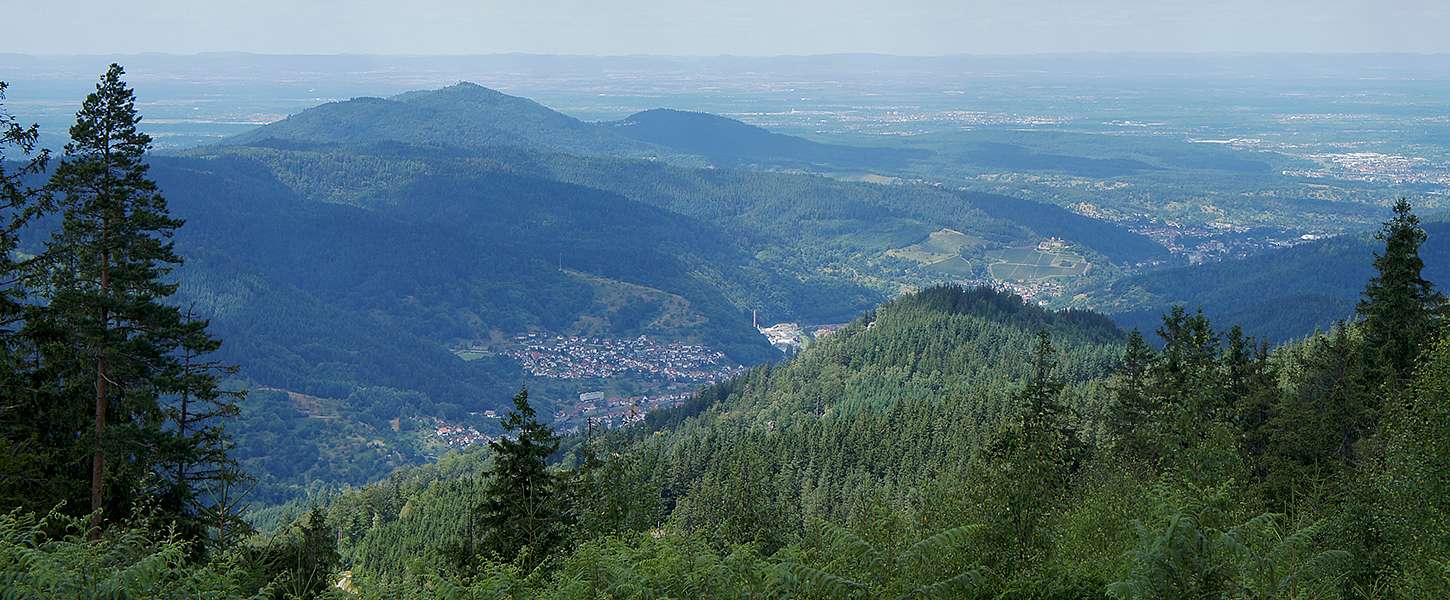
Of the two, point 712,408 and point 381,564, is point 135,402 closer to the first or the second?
point 381,564

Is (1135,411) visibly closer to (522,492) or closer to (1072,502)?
(1072,502)

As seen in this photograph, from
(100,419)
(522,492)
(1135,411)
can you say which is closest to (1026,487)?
(522,492)

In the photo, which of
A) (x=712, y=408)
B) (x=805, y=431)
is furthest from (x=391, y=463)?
(x=805, y=431)

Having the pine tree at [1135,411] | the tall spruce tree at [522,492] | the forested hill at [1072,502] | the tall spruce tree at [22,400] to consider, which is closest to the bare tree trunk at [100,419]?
the tall spruce tree at [22,400]

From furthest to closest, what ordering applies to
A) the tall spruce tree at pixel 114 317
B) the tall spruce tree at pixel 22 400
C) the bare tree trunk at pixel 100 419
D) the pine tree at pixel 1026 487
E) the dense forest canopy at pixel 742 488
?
the tall spruce tree at pixel 114 317 < the bare tree trunk at pixel 100 419 < the tall spruce tree at pixel 22 400 < the pine tree at pixel 1026 487 < the dense forest canopy at pixel 742 488

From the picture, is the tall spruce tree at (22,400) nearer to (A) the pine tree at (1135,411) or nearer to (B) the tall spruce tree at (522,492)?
(B) the tall spruce tree at (522,492)

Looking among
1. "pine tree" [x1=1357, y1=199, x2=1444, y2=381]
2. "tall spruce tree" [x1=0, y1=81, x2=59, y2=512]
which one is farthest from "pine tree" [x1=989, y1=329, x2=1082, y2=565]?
"tall spruce tree" [x1=0, y1=81, x2=59, y2=512]

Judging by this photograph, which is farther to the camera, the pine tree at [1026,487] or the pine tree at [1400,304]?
the pine tree at [1400,304]
